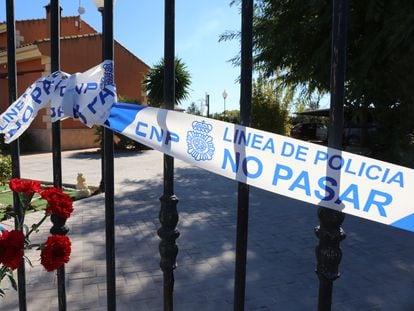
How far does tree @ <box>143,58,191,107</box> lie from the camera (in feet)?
63.2

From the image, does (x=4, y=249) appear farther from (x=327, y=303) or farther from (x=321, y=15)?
(x=321, y=15)

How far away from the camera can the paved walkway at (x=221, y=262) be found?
334 centimetres

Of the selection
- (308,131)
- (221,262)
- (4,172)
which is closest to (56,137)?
(221,262)

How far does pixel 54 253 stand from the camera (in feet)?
5.07

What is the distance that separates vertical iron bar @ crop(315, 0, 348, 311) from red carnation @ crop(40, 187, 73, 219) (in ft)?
3.35

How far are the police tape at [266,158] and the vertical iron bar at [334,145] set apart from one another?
2.6 inches

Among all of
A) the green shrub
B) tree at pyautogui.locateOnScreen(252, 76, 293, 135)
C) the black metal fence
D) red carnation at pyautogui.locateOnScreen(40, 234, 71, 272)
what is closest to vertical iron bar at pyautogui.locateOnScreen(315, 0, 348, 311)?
the black metal fence

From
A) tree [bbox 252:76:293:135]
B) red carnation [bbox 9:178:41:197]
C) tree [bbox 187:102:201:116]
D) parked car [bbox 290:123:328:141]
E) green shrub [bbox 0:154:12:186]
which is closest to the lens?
red carnation [bbox 9:178:41:197]

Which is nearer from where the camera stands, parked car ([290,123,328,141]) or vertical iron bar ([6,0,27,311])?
vertical iron bar ([6,0,27,311])

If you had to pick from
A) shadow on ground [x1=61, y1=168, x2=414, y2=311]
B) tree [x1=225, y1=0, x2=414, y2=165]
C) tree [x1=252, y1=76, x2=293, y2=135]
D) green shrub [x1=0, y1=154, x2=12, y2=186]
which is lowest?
shadow on ground [x1=61, y1=168, x2=414, y2=311]

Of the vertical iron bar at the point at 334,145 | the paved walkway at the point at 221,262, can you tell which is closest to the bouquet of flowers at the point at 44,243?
the vertical iron bar at the point at 334,145

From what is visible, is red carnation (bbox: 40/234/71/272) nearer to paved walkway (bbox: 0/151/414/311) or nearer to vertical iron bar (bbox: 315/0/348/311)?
vertical iron bar (bbox: 315/0/348/311)

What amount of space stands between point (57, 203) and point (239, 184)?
768 millimetres

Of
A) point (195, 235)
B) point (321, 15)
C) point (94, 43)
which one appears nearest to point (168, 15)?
point (195, 235)
